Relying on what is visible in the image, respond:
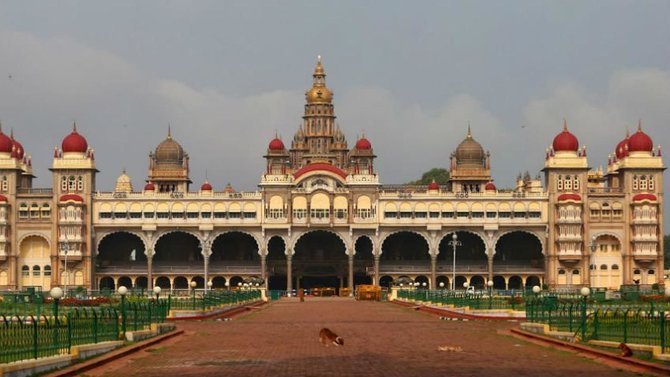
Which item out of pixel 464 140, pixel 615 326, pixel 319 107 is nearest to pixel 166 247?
pixel 319 107

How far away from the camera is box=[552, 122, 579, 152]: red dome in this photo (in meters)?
116

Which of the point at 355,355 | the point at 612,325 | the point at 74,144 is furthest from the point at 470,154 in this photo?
the point at 355,355

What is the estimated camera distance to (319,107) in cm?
13088

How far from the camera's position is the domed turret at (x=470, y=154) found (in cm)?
12700

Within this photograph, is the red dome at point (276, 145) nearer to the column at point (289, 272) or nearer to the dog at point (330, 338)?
the column at point (289, 272)

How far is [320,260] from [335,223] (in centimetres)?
519

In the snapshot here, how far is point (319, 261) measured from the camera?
117m

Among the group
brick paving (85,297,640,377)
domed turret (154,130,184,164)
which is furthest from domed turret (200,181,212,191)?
brick paving (85,297,640,377)

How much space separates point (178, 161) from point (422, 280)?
1120 inches

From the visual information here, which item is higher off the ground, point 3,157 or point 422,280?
point 3,157

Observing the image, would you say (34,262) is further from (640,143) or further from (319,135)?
(640,143)

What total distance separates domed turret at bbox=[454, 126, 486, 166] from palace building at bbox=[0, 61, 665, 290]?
33.2 ft

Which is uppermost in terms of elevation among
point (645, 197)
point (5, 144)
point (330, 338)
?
point (5, 144)

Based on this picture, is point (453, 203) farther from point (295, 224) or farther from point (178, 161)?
point (178, 161)
